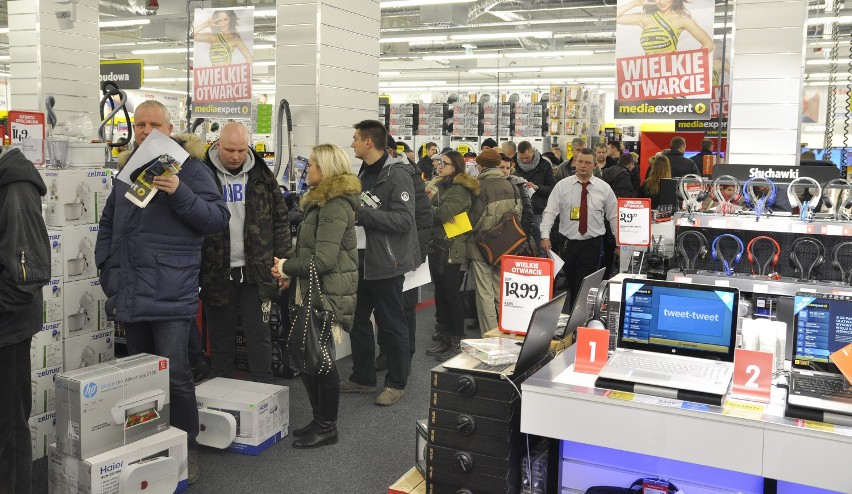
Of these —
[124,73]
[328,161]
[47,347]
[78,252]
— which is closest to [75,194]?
[78,252]

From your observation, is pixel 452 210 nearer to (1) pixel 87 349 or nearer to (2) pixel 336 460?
(2) pixel 336 460

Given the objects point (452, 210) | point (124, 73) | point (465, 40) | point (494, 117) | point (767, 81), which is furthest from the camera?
point (465, 40)

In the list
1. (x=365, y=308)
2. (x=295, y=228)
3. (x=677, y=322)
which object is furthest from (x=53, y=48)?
(x=677, y=322)

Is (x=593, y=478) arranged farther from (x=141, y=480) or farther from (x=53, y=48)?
(x=53, y=48)

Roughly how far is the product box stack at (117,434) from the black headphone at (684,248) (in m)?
2.85

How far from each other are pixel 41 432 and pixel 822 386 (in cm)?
342

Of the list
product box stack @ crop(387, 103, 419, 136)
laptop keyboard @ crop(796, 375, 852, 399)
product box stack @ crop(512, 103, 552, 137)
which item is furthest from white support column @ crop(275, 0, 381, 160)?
Answer: product box stack @ crop(512, 103, 552, 137)

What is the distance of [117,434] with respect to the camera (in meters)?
3.40

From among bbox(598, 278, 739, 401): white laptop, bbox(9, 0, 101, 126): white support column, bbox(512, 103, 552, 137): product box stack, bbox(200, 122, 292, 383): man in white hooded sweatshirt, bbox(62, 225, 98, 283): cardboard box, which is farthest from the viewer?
bbox(512, 103, 552, 137): product box stack

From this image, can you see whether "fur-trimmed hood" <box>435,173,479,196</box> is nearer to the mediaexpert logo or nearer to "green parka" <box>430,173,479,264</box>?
"green parka" <box>430,173,479,264</box>

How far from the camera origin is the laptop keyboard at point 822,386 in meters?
2.45

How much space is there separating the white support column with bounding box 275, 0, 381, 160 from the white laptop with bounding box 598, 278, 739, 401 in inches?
154

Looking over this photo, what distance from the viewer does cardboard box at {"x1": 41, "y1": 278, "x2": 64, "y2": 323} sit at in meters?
3.88

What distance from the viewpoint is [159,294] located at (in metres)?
3.40
